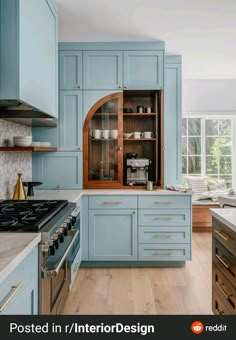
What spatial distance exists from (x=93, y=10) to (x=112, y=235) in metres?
2.25

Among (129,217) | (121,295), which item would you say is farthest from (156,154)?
(121,295)

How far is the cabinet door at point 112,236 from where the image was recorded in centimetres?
383

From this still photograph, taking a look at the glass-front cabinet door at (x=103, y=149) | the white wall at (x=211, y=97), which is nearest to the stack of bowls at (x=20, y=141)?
the glass-front cabinet door at (x=103, y=149)

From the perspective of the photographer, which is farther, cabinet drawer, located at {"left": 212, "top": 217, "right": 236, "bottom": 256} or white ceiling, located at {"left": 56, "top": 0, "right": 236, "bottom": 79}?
white ceiling, located at {"left": 56, "top": 0, "right": 236, "bottom": 79}

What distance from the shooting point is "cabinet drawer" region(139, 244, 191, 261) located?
12.6 ft

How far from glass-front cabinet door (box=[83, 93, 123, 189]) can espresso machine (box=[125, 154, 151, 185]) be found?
0.11 metres

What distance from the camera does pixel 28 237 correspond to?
1678 mm

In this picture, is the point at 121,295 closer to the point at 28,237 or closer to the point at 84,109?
the point at 28,237

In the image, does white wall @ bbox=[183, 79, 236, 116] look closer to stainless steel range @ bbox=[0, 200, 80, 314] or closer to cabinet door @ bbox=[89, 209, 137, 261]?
cabinet door @ bbox=[89, 209, 137, 261]
